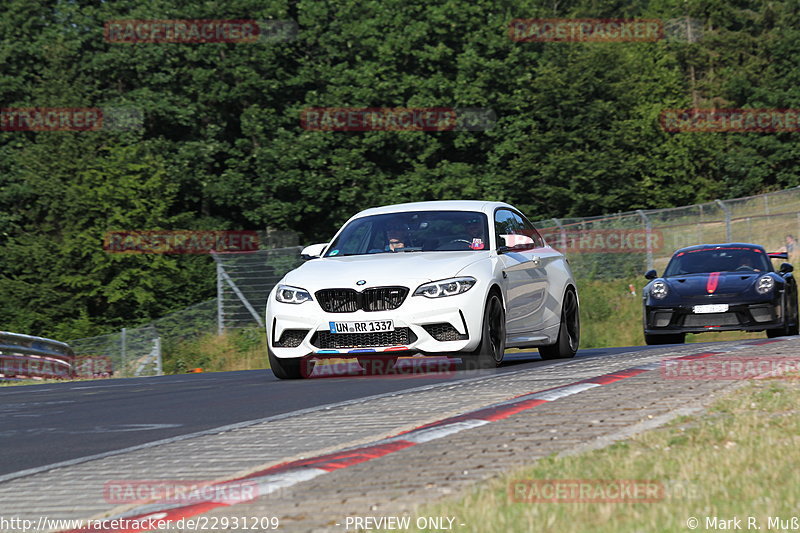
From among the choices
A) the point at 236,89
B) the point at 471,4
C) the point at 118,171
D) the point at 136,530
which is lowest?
the point at 136,530

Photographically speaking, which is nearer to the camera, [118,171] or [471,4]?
[118,171]

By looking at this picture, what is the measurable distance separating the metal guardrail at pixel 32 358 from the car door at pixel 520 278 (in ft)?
35.3

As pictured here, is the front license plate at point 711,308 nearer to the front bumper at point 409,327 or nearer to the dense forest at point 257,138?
the front bumper at point 409,327

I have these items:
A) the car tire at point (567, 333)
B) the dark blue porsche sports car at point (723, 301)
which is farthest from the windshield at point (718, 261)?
the car tire at point (567, 333)

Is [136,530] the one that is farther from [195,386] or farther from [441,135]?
[441,135]

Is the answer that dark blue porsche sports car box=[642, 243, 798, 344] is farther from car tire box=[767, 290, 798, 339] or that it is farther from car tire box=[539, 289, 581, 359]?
car tire box=[539, 289, 581, 359]

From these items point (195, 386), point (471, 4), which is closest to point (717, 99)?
point (471, 4)

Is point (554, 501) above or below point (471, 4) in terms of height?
below

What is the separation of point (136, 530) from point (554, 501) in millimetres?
1621

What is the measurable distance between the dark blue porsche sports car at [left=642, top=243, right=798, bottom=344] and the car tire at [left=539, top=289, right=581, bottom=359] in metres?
3.90

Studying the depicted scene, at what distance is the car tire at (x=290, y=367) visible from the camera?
12.4 meters

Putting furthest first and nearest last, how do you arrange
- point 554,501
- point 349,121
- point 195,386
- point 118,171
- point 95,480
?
1. point 349,121
2. point 118,171
3. point 195,386
4. point 95,480
5. point 554,501

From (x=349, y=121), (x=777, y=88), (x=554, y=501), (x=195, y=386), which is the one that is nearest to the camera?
(x=554, y=501)

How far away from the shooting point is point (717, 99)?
72.0 meters
